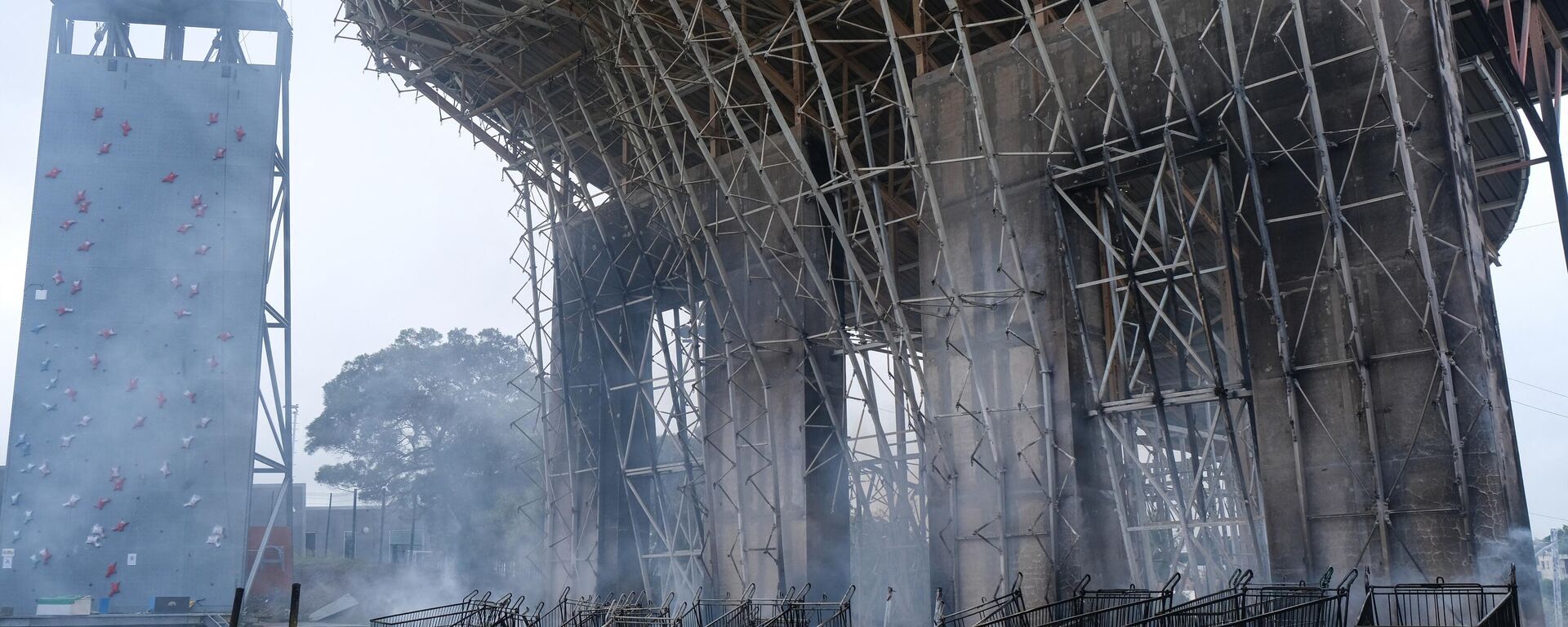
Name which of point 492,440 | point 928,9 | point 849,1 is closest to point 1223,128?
point 849,1

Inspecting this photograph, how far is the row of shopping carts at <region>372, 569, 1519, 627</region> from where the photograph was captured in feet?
34.8

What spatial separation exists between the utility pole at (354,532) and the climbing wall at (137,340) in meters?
19.3

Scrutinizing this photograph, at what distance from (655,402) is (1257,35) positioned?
13937 millimetres

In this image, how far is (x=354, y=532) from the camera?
181 ft

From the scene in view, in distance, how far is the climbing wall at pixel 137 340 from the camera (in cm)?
3095

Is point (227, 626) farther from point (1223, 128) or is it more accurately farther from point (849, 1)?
point (1223, 128)

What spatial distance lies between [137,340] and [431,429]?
20.0m

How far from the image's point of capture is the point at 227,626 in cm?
3095

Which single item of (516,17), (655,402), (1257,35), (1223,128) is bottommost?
(655,402)

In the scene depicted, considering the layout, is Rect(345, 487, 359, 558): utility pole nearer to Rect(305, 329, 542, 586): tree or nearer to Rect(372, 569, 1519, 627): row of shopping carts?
Rect(305, 329, 542, 586): tree

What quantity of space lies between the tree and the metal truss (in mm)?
23557

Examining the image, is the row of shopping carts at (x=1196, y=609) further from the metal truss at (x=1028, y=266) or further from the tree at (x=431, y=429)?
the tree at (x=431, y=429)

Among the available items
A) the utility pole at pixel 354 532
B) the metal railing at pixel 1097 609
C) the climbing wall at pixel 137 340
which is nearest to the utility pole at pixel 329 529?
the utility pole at pixel 354 532

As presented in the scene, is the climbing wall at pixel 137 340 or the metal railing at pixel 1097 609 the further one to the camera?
the climbing wall at pixel 137 340
